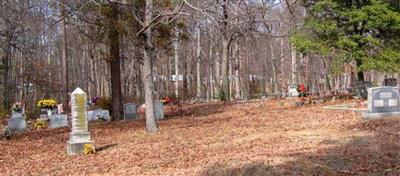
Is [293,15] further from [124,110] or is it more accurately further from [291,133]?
[291,133]

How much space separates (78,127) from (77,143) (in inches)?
17.1

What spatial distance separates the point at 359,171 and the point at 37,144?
947 cm

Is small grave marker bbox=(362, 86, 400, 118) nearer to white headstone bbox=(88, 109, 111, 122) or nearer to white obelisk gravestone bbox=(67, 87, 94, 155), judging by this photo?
white obelisk gravestone bbox=(67, 87, 94, 155)

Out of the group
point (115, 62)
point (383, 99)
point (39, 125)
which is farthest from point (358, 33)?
point (39, 125)

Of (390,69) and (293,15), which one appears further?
(293,15)

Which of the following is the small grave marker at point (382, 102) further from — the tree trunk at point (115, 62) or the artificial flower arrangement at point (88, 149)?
the tree trunk at point (115, 62)

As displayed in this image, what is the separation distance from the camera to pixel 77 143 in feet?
38.4

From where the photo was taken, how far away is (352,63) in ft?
77.0

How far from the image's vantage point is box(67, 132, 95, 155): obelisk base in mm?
11672

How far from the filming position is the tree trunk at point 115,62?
1883 centimetres

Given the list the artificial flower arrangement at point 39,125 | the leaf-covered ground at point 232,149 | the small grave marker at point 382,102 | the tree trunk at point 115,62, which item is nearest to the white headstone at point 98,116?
the tree trunk at point 115,62

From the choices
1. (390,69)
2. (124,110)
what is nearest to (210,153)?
(124,110)

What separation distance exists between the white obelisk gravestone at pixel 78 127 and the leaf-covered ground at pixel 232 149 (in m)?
0.38

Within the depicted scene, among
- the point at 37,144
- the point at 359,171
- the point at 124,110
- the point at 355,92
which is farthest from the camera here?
the point at 355,92
